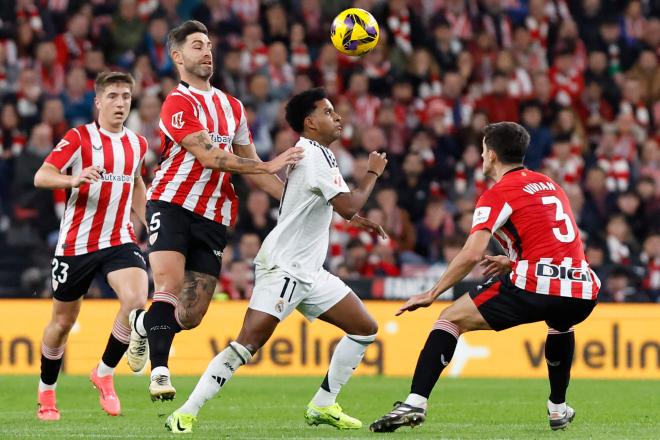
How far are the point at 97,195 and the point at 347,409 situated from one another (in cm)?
266

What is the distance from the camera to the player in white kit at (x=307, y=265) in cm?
859

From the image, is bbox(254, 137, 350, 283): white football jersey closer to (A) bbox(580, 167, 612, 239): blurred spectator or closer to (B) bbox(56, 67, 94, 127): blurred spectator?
(B) bbox(56, 67, 94, 127): blurred spectator

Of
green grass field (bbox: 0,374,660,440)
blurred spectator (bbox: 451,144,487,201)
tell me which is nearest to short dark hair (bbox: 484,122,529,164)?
green grass field (bbox: 0,374,660,440)

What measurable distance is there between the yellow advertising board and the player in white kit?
5.88 metres

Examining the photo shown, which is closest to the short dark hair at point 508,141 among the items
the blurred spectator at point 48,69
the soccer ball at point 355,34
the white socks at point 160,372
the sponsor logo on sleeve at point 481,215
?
the sponsor logo on sleeve at point 481,215

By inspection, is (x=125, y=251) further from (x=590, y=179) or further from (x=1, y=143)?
(x=590, y=179)

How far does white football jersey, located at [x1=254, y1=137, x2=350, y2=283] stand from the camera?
347 inches

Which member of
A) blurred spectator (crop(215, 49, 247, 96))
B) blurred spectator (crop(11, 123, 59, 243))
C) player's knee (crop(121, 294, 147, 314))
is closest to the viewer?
player's knee (crop(121, 294, 147, 314))

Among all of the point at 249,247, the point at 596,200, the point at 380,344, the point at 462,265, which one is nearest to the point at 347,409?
the point at 462,265

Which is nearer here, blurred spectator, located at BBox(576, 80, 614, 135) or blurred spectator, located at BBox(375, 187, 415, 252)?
blurred spectator, located at BBox(375, 187, 415, 252)

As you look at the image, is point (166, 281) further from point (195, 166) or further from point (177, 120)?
point (177, 120)

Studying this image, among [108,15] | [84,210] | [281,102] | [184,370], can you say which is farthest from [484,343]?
[108,15]

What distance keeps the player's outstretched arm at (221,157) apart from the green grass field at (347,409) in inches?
65.5

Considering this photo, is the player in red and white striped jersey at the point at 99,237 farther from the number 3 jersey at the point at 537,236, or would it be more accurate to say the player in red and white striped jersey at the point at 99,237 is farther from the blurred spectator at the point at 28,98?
the blurred spectator at the point at 28,98
